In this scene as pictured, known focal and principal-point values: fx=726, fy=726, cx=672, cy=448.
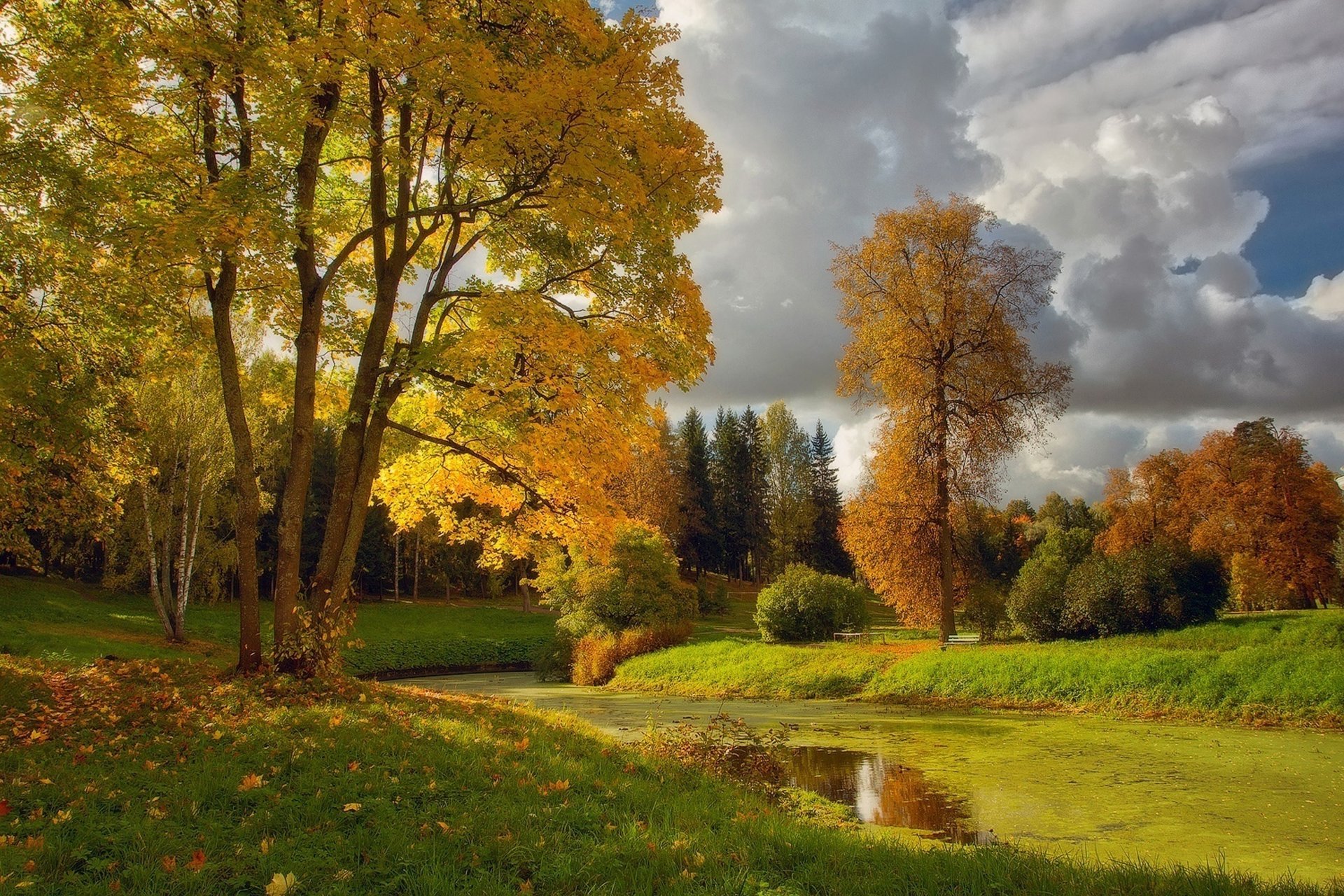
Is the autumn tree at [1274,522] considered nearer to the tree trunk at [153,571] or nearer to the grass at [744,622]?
the grass at [744,622]

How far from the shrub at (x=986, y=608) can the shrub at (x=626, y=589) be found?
10.2 m

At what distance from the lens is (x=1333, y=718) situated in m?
11.6

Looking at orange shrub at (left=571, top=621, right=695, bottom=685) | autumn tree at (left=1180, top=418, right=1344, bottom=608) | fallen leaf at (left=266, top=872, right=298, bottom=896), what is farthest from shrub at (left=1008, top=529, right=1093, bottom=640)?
fallen leaf at (left=266, top=872, right=298, bottom=896)

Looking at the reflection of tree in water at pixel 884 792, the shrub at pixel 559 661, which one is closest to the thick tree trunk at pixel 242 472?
the reflection of tree in water at pixel 884 792

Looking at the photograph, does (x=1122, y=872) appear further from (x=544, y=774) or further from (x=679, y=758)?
(x=679, y=758)

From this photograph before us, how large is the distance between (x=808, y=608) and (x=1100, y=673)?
11639 mm

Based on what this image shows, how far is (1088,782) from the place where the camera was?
27.1 feet

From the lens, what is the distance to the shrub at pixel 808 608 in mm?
25703

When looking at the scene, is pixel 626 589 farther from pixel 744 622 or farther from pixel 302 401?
pixel 744 622

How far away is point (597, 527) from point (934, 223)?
49.5 ft

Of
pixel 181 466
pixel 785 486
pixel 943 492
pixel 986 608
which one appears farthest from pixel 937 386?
pixel 785 486

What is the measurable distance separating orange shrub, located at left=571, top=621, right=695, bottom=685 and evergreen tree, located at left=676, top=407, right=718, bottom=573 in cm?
2670

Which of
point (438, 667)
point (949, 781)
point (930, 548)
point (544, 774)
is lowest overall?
point (438, 667)

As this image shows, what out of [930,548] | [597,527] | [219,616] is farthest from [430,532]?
[597,527]
